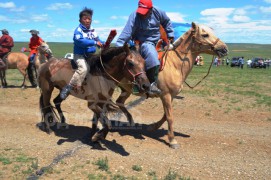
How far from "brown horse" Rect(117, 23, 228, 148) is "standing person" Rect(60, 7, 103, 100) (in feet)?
3.96

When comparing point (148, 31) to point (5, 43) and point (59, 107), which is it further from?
point (5, 43)

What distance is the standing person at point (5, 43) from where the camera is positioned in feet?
51.2

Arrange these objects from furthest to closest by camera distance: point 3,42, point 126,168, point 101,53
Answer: point 3,42, point 101,53, point 126,168

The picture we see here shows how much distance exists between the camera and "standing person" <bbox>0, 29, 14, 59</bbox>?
15606 mm

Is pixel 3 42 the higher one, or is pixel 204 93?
pixel 3 42

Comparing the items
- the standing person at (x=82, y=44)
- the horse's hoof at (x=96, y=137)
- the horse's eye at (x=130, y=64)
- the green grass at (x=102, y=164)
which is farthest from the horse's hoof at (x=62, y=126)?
the horse's eye at (x=130, y=64)

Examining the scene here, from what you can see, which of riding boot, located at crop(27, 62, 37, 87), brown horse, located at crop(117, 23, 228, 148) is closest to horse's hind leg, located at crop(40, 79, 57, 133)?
brown horse, located at crop(117, 23, 228, 148)

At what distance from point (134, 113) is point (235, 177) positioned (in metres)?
5.14

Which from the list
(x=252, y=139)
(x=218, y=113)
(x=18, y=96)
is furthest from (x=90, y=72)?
(x=18, y=96)

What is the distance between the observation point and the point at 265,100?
495 inches

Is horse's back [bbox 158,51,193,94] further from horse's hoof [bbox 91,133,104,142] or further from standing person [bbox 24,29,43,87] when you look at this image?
standing person [bbox 24,29,43,87]

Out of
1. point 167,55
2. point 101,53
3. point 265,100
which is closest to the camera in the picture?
point 101,53

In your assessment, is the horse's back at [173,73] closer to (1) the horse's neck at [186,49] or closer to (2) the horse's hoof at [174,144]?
(1) the horse's neck at [186,49]

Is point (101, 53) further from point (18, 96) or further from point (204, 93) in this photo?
point (204, 93)
